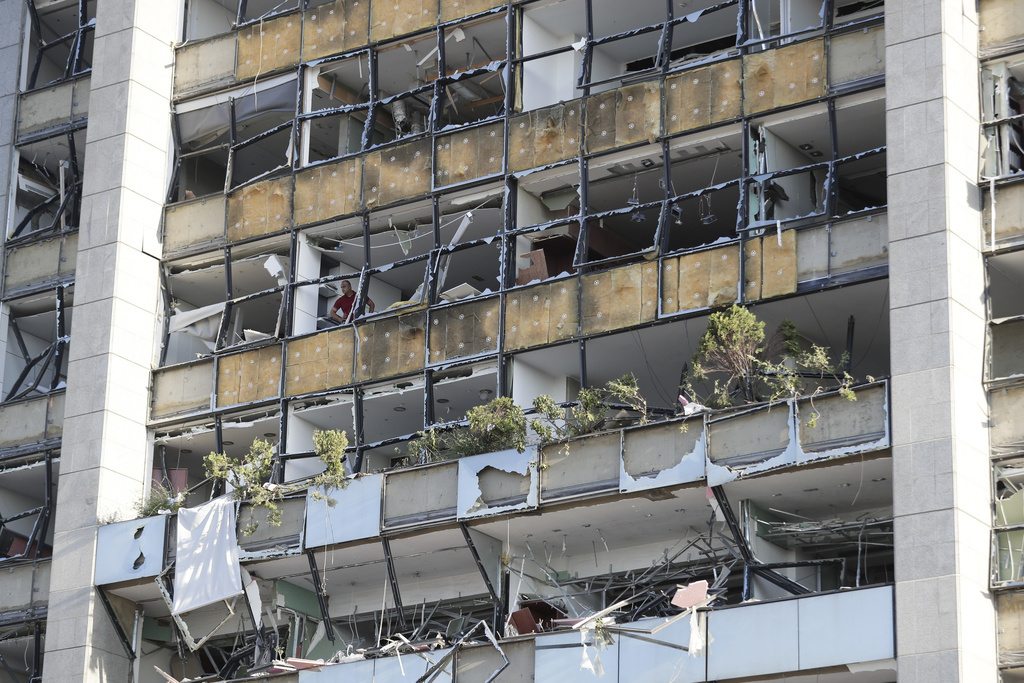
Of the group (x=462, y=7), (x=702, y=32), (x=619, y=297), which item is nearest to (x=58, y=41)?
(x=462, y=7)

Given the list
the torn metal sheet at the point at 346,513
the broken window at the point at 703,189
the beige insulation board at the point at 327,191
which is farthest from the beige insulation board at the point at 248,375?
the broken window at the point at 703,189

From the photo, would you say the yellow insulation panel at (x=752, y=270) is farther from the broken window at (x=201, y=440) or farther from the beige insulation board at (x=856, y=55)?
the broken window at (x=201, y=440)

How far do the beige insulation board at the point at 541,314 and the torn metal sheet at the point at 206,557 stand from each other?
706 centimetres

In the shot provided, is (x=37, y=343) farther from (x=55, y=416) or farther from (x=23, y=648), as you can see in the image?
(x=23, y=648)

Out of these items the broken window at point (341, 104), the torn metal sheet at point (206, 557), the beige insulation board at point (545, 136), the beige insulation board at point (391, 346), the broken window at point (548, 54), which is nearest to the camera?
the beige insulation board at point (545, 136)

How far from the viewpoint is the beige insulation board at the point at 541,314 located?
32688mm

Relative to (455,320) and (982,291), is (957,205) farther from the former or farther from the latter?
(455,320)

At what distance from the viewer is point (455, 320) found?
113ft

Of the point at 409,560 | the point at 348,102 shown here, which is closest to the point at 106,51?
the point at 348,102

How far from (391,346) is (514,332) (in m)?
3.15

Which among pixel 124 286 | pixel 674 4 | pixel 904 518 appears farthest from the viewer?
pixel 124 286

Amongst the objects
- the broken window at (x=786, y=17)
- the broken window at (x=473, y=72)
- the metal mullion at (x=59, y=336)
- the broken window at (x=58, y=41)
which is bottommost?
the metal mullion at (x=59, y=336)

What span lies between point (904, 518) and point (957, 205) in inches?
217

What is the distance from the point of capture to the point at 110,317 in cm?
3791
